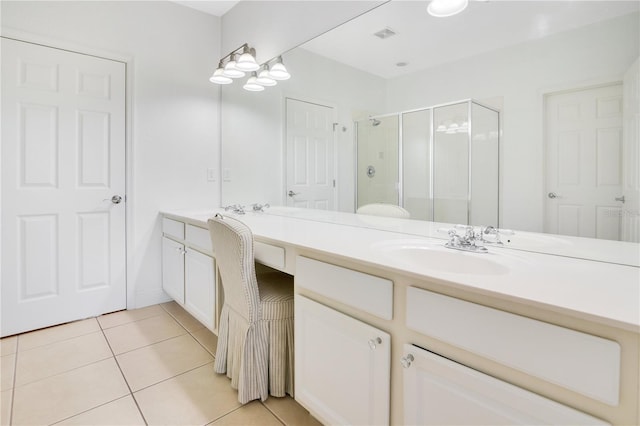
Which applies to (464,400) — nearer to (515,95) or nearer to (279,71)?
(515,95)

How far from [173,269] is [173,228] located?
12.6 inches

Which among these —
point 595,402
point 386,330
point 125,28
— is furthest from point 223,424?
point 125,28

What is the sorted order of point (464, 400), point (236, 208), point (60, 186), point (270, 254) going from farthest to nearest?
point (236, 208), point (60, 186), point (270, 254), point (464, 400)

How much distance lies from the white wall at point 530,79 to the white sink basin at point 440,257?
0.24m

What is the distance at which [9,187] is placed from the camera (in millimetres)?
2137

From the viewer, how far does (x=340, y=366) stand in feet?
3.75

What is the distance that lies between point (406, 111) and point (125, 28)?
2.39m

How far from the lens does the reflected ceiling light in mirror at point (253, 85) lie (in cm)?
255

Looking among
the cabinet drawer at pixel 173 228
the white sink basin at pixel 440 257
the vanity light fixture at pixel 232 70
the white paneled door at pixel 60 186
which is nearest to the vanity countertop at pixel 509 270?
the white sink basin at pixel 440 257

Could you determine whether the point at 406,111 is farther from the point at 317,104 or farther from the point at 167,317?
the point at 167,317

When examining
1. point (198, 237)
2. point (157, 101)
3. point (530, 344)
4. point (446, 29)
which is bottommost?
point (530, 344)

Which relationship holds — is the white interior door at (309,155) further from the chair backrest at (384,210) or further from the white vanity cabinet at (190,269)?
the white vanity cabinet at (190,269)

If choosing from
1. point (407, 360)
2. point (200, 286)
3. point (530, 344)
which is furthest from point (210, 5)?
point (530, 344)

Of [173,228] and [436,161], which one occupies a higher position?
[436,161]
